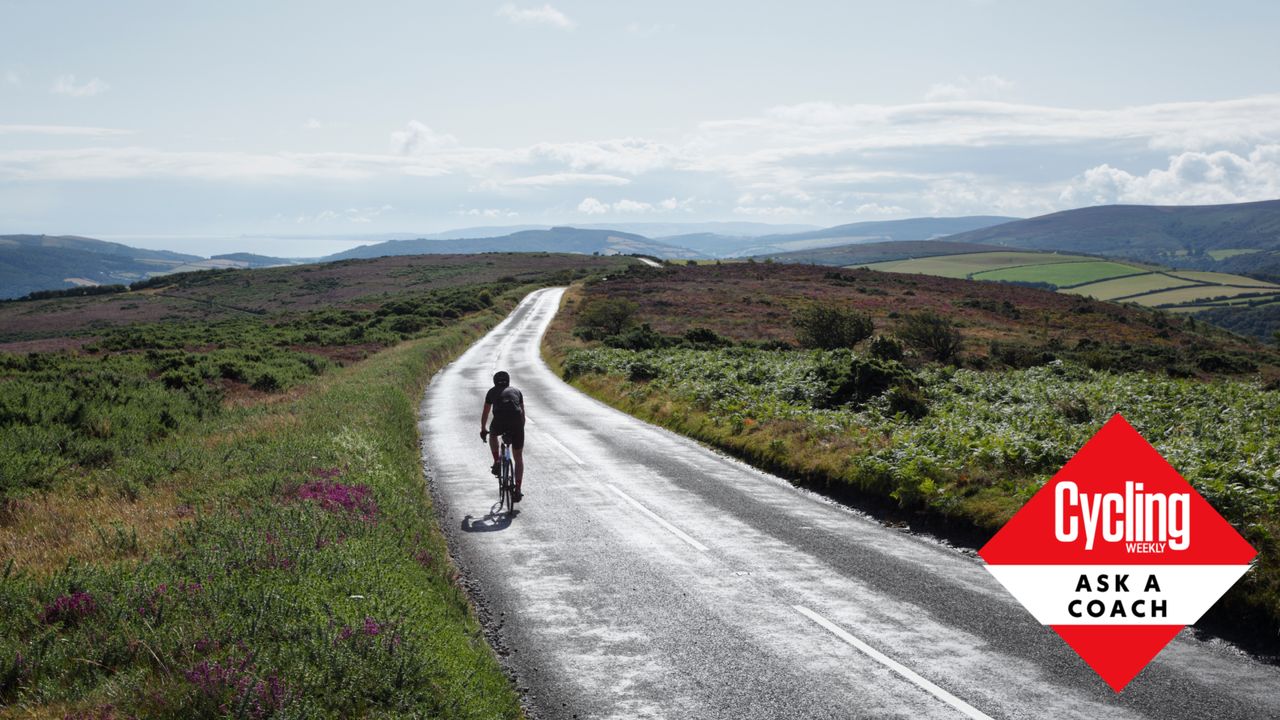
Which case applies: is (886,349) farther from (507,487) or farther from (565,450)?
(507,487)

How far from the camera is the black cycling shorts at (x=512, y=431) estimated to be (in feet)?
47.5

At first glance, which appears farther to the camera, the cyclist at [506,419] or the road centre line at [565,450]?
the road centre line at [565,450]

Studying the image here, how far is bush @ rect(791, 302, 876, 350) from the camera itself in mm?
47750

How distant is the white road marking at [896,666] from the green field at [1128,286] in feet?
529

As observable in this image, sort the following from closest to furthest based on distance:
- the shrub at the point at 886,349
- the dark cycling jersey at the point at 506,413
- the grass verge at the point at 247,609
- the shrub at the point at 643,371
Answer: the grass verge at the point at 247,609 < the dark cycling jersey at the point at 506,413 < the shrub at the point at 643,371 < the shrub at the point at 886,349

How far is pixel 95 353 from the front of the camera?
43125mm

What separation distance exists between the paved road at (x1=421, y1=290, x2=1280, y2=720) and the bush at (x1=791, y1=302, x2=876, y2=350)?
33.6 meters

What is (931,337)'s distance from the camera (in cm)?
4544

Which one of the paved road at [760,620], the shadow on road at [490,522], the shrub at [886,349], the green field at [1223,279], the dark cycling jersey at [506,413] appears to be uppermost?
the green field at [1223,279]

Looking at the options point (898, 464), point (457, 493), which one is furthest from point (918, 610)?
point (457, 493)

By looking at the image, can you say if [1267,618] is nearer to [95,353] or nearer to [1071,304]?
[95,353]

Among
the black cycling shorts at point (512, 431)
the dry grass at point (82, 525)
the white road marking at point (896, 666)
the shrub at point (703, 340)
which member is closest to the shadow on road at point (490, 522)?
the black cycling shorts at point (512, 431)

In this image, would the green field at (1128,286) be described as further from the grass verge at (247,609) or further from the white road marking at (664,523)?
the grass verge at (247,609)

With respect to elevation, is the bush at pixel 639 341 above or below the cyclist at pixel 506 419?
below
